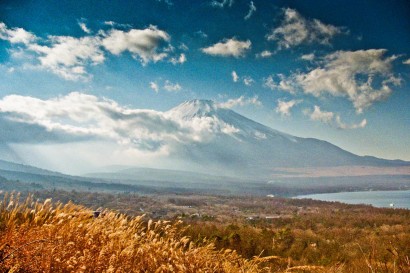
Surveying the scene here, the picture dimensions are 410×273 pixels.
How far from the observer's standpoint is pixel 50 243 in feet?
15.0

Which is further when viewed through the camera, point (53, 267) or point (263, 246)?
point (263, 246)

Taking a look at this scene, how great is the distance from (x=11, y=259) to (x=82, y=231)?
1.60m

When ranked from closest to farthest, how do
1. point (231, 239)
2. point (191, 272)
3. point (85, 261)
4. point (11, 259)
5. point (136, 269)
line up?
point (11, 259)
point (85, 261)
point (136, 269)
point (191, 272)
point (231, 239)

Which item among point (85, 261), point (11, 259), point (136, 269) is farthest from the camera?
point (136, 269)

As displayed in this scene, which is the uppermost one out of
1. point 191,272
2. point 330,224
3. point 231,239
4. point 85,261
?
point 85,261

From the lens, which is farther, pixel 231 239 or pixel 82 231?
pixel 231 239

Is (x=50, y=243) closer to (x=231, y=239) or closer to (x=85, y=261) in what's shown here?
(x=85, y=261)

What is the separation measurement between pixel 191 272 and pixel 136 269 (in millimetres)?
882

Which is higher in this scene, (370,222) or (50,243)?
(50,243)

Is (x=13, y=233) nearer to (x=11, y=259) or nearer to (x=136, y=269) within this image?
(x=11, y=259)

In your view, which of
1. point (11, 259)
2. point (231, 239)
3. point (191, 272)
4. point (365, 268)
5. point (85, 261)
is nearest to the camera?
point (11, 259)

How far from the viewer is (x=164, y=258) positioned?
5336mm

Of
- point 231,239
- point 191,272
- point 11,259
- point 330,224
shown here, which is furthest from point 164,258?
point 330,224

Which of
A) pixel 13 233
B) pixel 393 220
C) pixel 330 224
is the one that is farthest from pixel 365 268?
pixel 393 220
